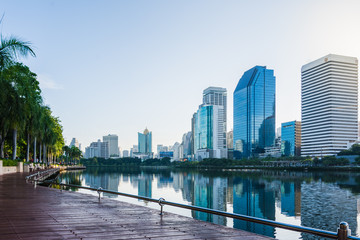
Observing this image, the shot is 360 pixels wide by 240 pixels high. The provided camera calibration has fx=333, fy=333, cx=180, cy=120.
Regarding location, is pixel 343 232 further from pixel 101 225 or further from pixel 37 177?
pixel 37 177

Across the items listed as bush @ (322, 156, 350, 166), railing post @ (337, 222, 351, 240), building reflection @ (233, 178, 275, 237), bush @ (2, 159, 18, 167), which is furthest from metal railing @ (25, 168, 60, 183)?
bush @ (322, 156, 350, 166)

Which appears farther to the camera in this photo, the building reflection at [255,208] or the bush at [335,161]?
the bush at [335,161]

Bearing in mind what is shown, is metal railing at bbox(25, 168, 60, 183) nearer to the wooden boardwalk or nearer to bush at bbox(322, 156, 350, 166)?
the wooden boardwalk

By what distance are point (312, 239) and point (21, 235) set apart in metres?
21.1

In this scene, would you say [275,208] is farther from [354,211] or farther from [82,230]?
[82,230]

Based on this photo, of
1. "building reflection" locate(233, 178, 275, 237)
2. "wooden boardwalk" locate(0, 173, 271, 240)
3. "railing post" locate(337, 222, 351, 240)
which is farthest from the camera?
"building reflection" locate(233, 178, 275, 237)

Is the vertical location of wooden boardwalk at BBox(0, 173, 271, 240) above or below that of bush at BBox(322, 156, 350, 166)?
above

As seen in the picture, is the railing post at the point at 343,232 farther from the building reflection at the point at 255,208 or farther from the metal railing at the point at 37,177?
the building reflection at the point at 255,208

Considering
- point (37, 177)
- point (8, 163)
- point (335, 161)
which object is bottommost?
point (335, 161)

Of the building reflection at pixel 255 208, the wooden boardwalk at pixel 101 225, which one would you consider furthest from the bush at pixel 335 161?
the wooden boardwalk at pixel 101 225

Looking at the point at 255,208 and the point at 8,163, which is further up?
the point at 8,163

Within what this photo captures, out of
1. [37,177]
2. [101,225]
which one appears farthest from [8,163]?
[101,225]

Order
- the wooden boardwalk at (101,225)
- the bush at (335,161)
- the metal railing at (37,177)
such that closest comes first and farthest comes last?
1. the wooden boardwalk at (101,225)
2. the metal railing at (37,177)
3. the bush at (335,161)

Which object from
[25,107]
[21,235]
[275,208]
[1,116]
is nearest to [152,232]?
[21,235]
